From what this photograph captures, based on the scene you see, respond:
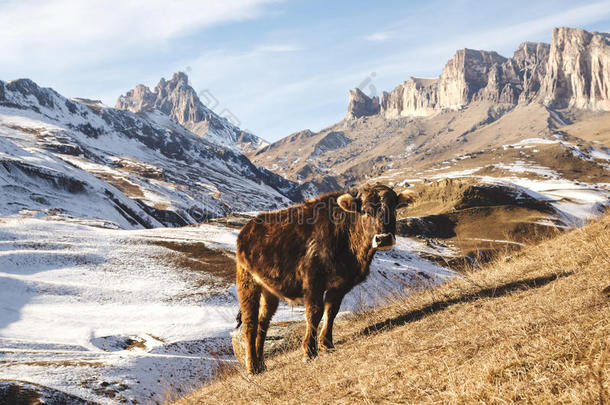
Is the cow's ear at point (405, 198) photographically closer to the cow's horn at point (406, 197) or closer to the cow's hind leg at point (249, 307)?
the cow's horn at point (406, 197)

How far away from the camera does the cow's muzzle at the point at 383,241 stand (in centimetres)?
707

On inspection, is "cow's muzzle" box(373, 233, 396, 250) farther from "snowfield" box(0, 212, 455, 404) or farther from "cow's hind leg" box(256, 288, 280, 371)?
"snowfield" box(0, 212, 455, 404)

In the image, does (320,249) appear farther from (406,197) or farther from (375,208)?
(406,197)

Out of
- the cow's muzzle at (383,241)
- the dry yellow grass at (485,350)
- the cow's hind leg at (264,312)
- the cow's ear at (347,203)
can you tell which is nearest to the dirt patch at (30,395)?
the dry yellow grass at (485,350)

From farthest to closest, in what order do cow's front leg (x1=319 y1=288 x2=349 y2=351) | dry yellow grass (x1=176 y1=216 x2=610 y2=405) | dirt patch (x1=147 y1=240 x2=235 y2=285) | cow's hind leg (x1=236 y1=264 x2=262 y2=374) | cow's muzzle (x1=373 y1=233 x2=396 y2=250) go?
1. dirt patch (x1=147 y1=240 x2=235 y2=285)
2. cow's hind leg (x1=236 y1=264 x2=262 y2=374)
3. cow's front leg (x1=319 y1=288 x2=349 y2=351)
4. cow's muzzle (x1=373 y1=233 x2=396 y2=250)
5. dry yellow grass (x1=176 y1=216 x2=610 y2=405)

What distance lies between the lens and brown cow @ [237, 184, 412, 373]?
7680mm

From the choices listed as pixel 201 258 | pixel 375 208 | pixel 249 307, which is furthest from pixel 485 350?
pixel 201 258

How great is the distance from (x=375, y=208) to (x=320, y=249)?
130 centimetres

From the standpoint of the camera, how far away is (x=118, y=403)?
14.2m

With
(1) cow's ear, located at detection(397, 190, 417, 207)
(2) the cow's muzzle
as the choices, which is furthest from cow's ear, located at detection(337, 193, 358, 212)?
(1) cow's ear, located at detection(397, 190, 417, 207)

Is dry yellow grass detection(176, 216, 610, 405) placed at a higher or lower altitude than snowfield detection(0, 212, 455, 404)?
higher

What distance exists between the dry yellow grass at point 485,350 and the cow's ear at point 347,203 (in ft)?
7.81

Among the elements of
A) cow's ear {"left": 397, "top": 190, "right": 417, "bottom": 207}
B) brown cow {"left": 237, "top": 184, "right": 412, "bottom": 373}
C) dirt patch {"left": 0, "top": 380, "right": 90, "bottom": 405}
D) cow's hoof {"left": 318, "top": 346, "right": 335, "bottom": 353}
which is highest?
cow's ear {"left": 397, "top": 190, "right": 417, "bottom": 207}

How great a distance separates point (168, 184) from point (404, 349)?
170 m
